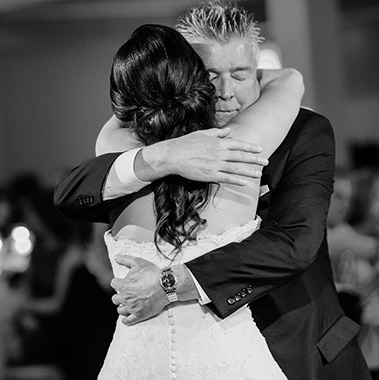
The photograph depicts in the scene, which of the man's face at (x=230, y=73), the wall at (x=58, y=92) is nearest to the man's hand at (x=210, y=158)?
the man's face at (x=230, y=73)

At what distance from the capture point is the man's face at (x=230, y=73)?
2.74m

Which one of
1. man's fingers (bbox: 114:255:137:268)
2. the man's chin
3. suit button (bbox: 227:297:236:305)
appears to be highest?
the man's chin

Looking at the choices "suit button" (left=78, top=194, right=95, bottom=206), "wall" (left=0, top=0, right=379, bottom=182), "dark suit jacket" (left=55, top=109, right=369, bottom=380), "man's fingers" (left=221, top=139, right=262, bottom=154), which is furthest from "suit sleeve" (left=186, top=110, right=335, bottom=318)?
"wall" (left=0, top=0, right=379, bottom=182)

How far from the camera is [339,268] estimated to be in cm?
542

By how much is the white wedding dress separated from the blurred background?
234 cm

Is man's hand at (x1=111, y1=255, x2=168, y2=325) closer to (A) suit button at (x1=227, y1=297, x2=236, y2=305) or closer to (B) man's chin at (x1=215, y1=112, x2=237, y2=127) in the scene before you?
(A) suit button at (x1=227, y1=297, x2=236, y2=305)

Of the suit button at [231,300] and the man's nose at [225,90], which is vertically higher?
the man's nose at [225,90]

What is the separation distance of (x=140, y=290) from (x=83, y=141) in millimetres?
10892

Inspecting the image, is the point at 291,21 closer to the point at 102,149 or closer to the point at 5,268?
the point at 5,268

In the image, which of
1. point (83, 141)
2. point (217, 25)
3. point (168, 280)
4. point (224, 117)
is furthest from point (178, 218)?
point (83, 141)

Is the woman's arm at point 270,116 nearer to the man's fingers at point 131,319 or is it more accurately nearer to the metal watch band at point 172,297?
the metal watch band at point 172,297

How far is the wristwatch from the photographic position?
243 centimetres

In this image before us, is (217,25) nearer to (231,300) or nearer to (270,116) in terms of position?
(270,116)

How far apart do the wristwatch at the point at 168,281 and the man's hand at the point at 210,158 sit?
25 centimetres
